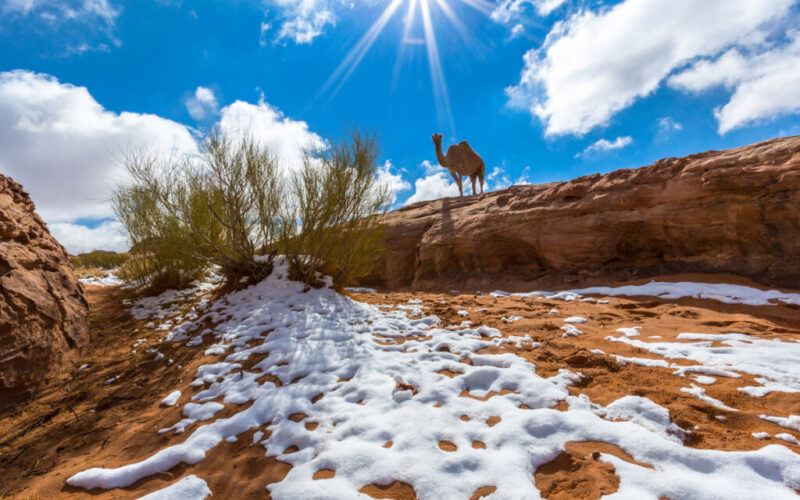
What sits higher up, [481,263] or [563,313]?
→ [481,263]

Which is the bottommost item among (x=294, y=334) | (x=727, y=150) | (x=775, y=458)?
(x=775, y=458)

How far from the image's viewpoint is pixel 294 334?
4.00 m

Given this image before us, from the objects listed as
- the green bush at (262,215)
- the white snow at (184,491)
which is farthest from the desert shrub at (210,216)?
the white snow at (184,491)

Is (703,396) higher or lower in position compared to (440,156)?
lower

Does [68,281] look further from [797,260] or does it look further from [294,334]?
[797,260]

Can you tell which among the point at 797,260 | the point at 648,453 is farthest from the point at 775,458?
the point at 797,260

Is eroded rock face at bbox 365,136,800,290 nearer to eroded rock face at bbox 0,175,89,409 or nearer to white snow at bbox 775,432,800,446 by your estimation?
white snow at bbox 775,432,800,446

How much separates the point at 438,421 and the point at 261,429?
1.28 m

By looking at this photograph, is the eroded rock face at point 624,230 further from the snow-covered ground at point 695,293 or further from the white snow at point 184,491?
the white snow at point 184,491

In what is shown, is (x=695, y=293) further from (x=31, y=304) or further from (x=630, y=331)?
(x=31, y=304)

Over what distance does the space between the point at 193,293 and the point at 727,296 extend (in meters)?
9.62

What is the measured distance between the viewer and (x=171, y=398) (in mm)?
2811

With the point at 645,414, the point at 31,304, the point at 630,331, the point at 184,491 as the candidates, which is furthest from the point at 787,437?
the point at 31,304

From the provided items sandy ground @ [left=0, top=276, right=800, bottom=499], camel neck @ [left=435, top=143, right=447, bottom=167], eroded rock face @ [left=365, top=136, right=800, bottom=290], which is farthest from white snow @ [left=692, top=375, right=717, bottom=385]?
camel neck @ [left=435, top=143, right=447, bottom=167]
